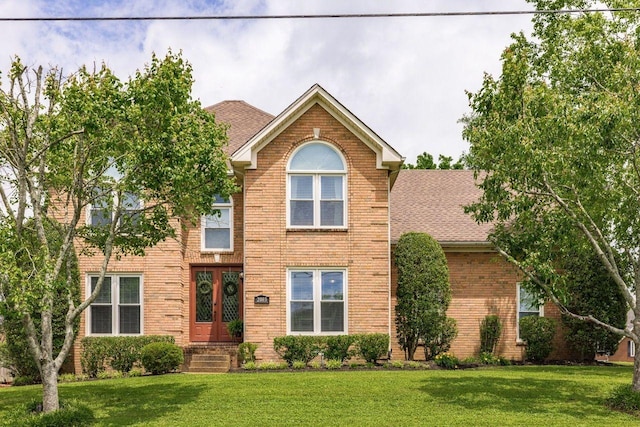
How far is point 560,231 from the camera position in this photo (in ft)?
45.0

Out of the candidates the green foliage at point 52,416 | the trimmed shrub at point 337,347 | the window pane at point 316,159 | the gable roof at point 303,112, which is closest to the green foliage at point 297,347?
the trimmed shrub at point 337,347

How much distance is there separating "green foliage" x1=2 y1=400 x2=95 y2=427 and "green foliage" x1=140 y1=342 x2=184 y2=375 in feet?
16.1

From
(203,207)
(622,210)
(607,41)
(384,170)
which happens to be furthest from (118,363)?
(607,41)

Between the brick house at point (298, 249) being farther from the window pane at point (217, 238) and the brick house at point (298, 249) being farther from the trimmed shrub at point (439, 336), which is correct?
the trimmed shrub at point (439, 336)

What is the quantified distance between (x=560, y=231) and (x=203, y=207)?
22.9ft

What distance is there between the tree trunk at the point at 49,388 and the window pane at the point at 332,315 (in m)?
8.30

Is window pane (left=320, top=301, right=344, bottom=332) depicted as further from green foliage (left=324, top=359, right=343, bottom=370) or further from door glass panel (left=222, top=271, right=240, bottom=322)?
door glass panel (left=222, top=271, right=240, bottom=322)

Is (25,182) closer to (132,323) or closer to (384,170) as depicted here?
(132,323)

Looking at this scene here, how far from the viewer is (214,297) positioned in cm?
2095

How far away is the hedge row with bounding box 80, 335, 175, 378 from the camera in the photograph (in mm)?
18922

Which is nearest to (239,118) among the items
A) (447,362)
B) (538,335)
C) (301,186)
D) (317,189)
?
(301,186)

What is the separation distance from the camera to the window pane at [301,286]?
19312 mm

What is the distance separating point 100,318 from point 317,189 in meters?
7.15

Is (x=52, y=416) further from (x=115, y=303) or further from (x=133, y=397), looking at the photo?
(x=115, y=303)
